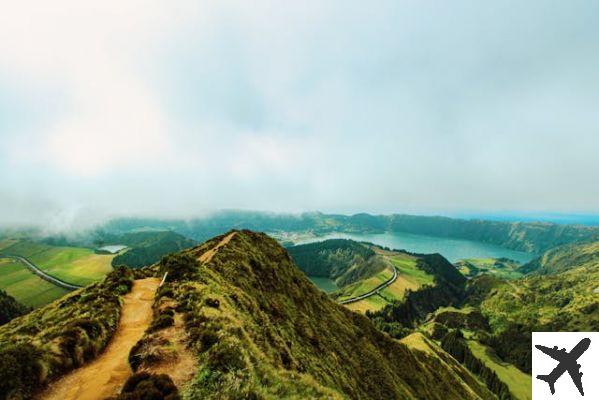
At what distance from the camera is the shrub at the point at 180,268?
39.3m

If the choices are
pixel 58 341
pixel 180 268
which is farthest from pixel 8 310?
pixel 58 341

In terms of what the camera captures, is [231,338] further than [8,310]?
No

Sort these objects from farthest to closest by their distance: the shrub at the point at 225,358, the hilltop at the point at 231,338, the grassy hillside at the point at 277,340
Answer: the grassy hillside at the point at 277,340
the shrub at the point at 225,358
the hilltop at the point at 231,338

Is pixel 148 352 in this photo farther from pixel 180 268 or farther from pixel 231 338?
pixel 180 268

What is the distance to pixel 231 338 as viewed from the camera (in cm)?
2136

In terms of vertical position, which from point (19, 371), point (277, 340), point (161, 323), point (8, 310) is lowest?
point (8, 310)

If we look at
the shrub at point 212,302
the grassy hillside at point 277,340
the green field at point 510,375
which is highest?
the shrub at point 212,302

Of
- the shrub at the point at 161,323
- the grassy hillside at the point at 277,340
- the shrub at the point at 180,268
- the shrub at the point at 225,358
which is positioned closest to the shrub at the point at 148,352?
the shrub at the point at 161,323

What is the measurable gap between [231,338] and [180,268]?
75.4ft

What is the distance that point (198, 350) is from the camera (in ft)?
66.5

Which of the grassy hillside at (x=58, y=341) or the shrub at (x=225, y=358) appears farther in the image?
the shrub at (x=225, y=358)

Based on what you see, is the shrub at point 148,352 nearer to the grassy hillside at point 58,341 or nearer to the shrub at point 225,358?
the shrub at point 225,358

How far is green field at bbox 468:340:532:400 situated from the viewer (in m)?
158

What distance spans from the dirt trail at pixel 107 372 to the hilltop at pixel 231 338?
2.81 ft
